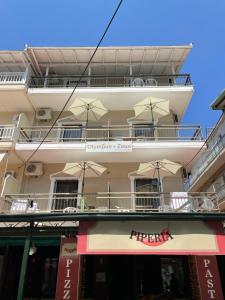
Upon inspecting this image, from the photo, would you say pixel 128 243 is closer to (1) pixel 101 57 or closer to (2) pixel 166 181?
(2) pixel 166 181

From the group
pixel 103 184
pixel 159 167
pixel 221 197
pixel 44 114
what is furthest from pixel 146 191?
pixel 221 197

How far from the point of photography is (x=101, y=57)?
15.9 m

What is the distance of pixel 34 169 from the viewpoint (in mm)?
13391

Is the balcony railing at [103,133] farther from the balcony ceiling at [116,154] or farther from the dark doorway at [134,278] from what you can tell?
A: the dark doorway at [134,278]

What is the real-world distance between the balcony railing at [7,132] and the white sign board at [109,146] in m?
3.79

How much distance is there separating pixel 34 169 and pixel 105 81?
7105mm

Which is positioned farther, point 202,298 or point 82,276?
point 82,276

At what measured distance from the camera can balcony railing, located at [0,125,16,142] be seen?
1305cm

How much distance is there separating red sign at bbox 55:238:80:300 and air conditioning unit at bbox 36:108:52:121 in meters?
7.70

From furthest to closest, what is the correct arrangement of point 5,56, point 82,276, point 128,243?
point 5,56 → point 82,276 → point 128,243

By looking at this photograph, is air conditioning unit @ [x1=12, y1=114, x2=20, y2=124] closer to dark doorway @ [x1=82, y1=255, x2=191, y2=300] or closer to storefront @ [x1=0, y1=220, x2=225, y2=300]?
storefront @ [x1=0, y1=220, x2=225, y2=300]

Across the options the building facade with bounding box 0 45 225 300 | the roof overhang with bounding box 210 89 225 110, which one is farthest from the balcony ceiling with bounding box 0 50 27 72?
the roof overhang with bounding box 210 89 225 110

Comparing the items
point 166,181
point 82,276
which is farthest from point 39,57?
point 82,276

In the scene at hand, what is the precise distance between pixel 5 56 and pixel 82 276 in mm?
12596
